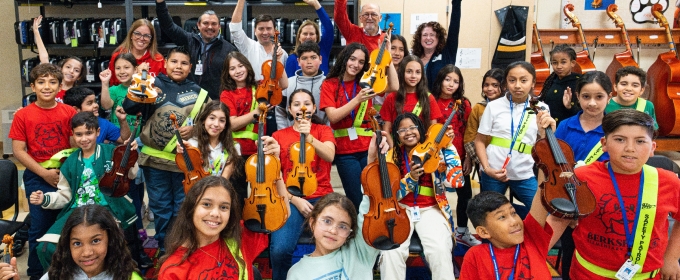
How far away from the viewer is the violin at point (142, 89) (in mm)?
3100

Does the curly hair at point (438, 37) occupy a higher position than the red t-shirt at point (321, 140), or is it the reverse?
the curly hair at point (438, 37)

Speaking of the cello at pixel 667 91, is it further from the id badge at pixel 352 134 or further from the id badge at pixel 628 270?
the id badge at pixel 628 270

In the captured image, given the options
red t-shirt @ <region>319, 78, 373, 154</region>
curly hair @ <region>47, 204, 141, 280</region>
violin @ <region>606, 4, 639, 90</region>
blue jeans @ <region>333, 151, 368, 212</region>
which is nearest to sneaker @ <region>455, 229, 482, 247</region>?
blue jeans @ <region>333, 151, 368, 212</region>

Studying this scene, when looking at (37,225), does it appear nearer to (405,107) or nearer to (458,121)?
(405,107)

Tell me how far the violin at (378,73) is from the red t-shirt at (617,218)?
57.3 inches

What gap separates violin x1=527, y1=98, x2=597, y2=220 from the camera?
1998 mm

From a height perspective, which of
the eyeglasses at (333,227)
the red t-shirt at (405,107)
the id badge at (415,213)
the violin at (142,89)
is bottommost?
the id badge at (415,213)

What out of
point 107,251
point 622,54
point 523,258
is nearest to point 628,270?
point 523,258

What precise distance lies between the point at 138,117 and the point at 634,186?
2441 millimetres

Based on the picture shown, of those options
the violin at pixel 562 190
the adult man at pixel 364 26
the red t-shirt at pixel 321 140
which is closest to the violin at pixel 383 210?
the violin at pixel 562 190

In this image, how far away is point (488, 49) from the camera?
5859 millimetres

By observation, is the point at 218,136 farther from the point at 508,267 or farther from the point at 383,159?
the point at 508,267

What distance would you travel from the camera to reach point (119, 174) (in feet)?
9.68

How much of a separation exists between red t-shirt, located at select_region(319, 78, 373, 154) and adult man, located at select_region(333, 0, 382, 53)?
21.9 inches
